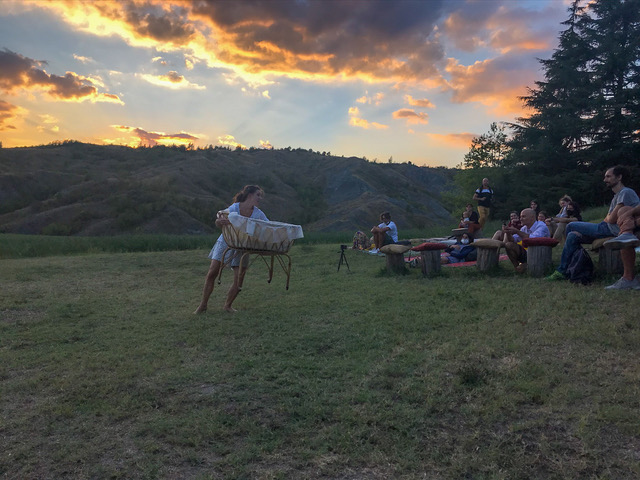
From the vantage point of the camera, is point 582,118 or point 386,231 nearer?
point 386,231

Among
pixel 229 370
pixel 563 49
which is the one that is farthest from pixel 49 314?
pixel 563 49

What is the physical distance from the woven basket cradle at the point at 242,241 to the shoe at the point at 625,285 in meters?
4.67

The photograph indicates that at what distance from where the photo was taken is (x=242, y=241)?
6.10 meters

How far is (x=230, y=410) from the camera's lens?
138 inches

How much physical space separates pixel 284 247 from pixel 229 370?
92.5 inches

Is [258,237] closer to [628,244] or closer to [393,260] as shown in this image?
[393,260]

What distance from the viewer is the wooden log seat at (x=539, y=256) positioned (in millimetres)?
7824

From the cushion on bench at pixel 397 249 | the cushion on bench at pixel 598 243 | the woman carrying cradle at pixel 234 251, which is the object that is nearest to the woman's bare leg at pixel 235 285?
the woman carrying cradle at pixel 234 251

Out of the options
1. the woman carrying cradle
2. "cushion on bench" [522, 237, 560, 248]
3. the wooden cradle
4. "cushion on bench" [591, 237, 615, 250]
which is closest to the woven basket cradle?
the wooden cradle

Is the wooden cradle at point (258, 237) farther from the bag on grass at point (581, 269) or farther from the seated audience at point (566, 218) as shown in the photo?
the seated audience at point (566, 218)

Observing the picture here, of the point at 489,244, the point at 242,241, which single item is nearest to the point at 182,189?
the point at 489,244

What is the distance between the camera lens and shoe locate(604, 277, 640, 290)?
6.18 metres

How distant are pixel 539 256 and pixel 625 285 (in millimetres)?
1730

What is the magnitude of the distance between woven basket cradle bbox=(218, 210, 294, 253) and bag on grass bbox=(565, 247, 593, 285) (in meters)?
4.55
